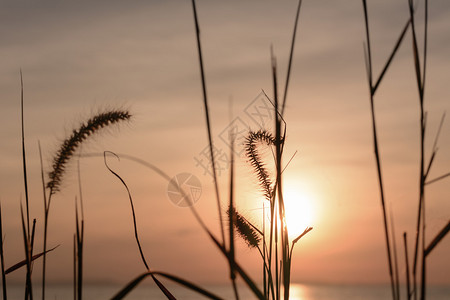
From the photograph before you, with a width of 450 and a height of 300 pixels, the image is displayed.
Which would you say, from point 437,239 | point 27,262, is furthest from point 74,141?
point 437,239

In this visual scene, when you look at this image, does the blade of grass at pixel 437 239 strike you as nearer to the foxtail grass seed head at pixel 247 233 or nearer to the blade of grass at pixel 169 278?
the blade of grass at pixel 169 278

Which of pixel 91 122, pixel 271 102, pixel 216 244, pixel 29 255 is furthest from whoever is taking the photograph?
pixel 91 122

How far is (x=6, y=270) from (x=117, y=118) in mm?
768

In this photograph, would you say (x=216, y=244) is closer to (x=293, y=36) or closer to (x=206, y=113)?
(x=206, y=113)

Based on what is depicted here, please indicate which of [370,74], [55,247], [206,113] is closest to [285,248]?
[370,74]

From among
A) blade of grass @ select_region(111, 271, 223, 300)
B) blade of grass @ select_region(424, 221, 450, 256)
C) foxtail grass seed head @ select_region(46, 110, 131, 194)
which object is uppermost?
foxtail grass seed head @ select_region(46, 110, 131, 194)

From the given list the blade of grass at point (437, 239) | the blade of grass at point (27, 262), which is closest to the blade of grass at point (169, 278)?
the blade of grass at point (437, 239)

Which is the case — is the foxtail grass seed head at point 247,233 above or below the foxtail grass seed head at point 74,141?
below

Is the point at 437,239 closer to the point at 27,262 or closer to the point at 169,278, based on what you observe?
the point at 169,278

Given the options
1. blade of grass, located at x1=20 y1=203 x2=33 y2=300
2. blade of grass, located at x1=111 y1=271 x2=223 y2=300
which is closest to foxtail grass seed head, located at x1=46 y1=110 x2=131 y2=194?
blade of grass, located at x1=20 y1=203 x2=33 y2=300

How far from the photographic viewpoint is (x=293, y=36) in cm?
151

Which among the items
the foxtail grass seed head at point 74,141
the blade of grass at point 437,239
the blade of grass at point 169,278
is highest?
the foxtail grass seed head at point 74,141

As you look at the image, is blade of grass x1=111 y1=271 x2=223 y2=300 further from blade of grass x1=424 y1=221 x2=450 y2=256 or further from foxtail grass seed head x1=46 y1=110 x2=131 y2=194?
foxtail grass seed head x1=46 y1=110 x2=131 y2=194

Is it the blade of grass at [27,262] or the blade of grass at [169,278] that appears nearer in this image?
the blade of grass at [169,278]
